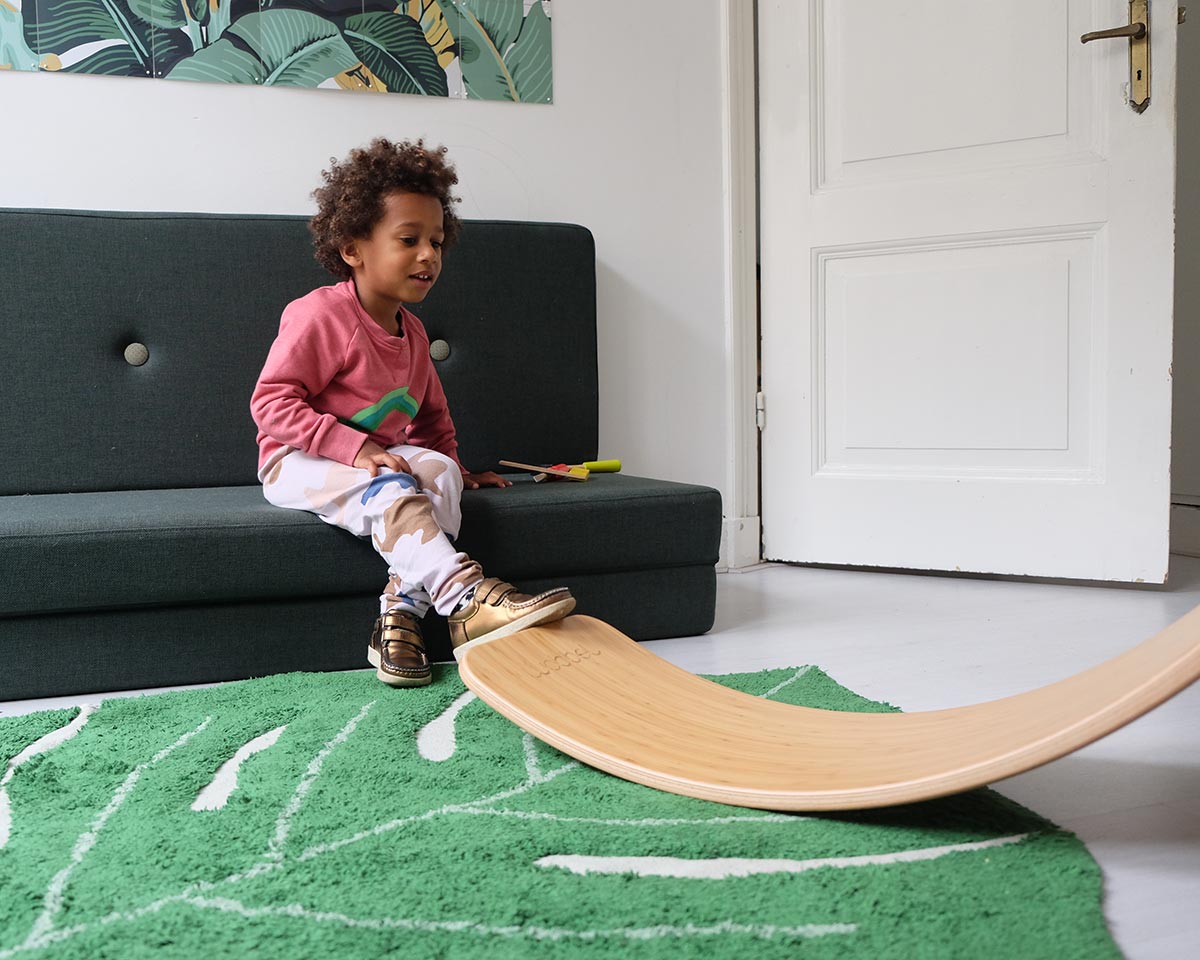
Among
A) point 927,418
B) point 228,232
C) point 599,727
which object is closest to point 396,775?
point 599,727

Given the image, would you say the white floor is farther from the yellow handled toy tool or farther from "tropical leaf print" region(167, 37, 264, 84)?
"tropical leaf print" region(167, 37, 264, 84)

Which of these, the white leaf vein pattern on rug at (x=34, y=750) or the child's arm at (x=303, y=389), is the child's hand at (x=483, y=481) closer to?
the child's arm at (x=303, y=389)

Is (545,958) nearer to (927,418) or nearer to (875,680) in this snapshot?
(875,680)

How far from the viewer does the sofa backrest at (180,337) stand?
6.45 feet

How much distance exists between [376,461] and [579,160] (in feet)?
3.97

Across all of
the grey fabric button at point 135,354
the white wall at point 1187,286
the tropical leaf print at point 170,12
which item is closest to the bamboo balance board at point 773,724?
the grey fabric button at point 135,354

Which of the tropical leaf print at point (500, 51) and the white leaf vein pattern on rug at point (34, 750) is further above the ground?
the tropical leaf print at point (500, 51)

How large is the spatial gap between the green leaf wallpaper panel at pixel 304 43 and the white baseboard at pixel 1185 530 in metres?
2.10

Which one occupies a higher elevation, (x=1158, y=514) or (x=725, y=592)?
(x=1158, y=514)

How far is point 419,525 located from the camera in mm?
1583

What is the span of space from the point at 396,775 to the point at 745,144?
78.4 inches

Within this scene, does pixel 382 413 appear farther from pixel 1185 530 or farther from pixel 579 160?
pixel 1185 530

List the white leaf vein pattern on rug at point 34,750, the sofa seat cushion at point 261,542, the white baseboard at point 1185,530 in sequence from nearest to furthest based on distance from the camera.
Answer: the white leaf vein pattern on rug at point 34,750 → the sofa seat cushion at point 261,542 → the white baseboard at point 1185,530

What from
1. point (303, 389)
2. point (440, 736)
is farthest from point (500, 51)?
point (440, 736)
